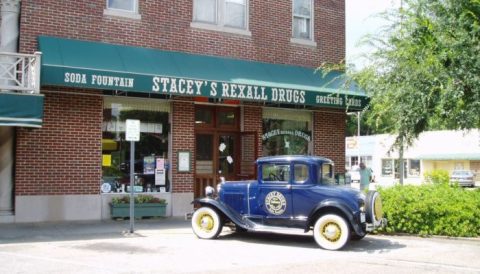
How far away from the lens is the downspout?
→ 44.4ft

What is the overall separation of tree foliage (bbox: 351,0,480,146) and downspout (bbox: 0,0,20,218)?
8.84 m

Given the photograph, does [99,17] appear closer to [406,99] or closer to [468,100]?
[406,99]

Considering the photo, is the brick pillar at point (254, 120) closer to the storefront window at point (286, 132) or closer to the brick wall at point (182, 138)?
the storefront window at point (286, 132)

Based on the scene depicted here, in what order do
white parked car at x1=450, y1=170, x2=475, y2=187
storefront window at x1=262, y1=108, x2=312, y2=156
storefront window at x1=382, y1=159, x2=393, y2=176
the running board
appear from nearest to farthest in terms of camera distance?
the running board
storefront window at x1=262, y1=108, x2=312, y2=156
white parked car at x1=450, y1=170, x2=475, y2=187
storefront window at x1=382, y1=159, x2=393, y2=176

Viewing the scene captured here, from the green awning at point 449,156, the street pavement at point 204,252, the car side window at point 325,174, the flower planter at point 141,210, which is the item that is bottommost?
the street pavement at point 204,252

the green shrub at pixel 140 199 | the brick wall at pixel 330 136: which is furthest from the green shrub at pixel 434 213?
the green shrub at pixel 140 199

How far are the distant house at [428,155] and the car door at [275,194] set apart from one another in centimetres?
3111

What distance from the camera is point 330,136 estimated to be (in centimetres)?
1838

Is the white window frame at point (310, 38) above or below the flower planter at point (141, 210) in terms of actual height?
above

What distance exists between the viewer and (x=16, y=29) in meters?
13.9

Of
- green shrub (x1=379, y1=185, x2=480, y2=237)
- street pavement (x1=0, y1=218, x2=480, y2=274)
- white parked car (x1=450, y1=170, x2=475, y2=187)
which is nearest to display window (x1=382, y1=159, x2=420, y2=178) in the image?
white parked car (x1=450, y1=170, x2=475, y2=187)

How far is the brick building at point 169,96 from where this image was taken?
13.8 metres

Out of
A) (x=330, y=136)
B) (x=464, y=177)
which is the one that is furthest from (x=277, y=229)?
(x=464, y=177)

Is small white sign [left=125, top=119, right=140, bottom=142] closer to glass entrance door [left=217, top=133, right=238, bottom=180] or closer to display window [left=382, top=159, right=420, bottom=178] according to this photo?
glass entrance door [left=217, top=133, right=238, bottom=180]
